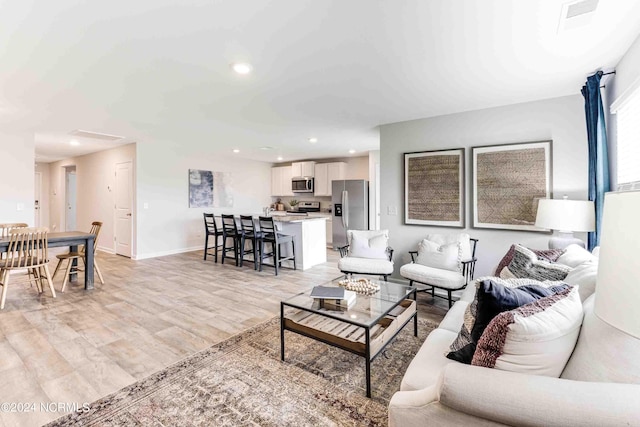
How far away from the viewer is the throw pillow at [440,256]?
3354 millimetres

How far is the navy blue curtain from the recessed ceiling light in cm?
308

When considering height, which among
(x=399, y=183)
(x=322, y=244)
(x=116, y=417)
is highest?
(x=399, y=183)

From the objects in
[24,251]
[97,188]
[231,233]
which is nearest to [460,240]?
[231,233]

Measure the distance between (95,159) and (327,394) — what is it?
25.9 feet

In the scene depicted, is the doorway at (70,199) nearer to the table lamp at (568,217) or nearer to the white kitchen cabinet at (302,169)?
the white kitchen cabinet at (302,169)

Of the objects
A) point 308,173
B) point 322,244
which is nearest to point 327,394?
point 322,244

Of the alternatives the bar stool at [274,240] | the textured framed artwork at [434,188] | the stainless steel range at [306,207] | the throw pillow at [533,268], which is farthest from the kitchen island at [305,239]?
the throw pillow at [533,268]

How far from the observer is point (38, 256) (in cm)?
371

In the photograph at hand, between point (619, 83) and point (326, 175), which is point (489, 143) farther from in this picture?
point (326, 175)

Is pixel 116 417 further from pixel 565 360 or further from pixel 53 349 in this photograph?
pixel 565 360

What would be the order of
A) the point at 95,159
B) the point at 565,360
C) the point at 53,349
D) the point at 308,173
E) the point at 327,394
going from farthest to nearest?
1. the point at 308,173
2. the point at 95,159
3. the point at 53,349
4. the point at 327,394
5. the point at 565,360

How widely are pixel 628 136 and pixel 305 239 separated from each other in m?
4.20

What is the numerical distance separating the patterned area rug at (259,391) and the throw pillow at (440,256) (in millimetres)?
1186

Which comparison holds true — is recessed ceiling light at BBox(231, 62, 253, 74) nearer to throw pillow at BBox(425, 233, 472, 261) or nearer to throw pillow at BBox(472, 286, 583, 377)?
throw pillow at BBox(472, 286, 583, 377)
